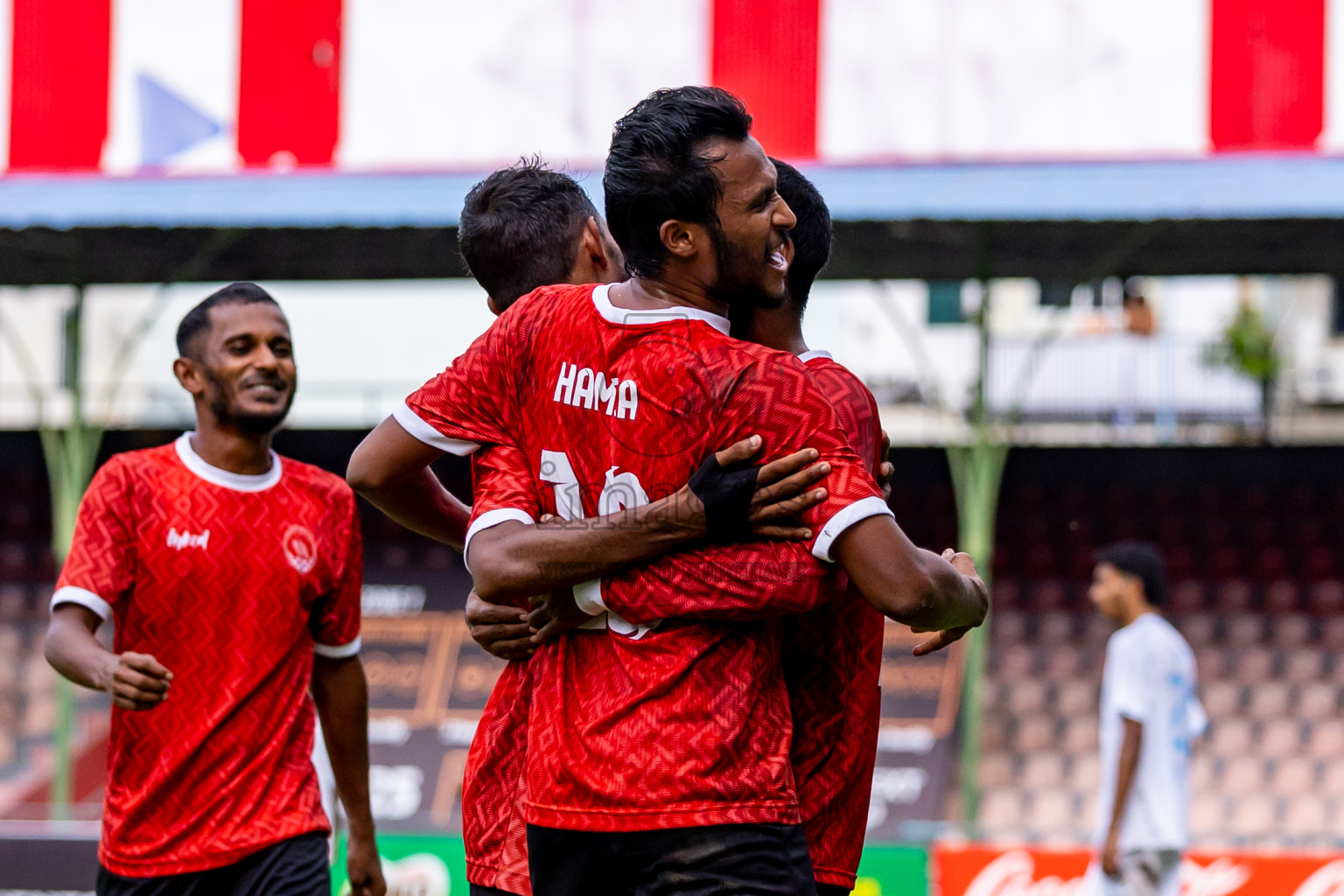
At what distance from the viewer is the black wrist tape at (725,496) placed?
87.8 inches

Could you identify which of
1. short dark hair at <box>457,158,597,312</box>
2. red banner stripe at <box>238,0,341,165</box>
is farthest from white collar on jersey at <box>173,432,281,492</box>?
red banner stripe at <box>238,0,341,165</box>

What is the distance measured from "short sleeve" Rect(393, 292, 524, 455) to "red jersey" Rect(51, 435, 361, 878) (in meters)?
1.46

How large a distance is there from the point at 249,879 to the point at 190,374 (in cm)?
128

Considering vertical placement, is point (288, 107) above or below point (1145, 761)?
above

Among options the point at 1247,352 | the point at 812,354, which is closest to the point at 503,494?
the point at 812,354

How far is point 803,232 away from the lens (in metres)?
2.71

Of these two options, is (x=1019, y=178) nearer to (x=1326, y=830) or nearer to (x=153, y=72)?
(x=1326, y=830)

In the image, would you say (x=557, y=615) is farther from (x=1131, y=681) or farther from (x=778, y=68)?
(x=778, y=68)

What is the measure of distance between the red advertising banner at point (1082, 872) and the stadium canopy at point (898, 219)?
11.5 ft

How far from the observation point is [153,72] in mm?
12742

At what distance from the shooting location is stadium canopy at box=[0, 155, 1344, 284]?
9.37 m

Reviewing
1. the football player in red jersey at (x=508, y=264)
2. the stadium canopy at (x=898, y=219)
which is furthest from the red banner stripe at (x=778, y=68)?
the football player in red jersey at (x=508, y=264)

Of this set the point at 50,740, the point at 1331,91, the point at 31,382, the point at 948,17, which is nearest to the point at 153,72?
the point at 31,382

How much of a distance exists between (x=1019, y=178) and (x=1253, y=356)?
764 centimetres
